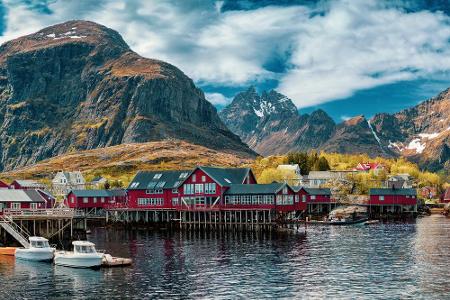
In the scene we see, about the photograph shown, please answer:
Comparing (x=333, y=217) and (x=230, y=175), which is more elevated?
(x=230, y=175)

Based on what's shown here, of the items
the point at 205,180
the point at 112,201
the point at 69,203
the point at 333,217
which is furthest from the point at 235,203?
the point at 69,203

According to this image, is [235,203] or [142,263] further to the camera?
[235,203]

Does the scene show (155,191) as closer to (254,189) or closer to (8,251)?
(254,189)

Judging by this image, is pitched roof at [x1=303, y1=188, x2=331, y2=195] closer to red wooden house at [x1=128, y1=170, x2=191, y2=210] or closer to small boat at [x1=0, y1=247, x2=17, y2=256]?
red wooden house at [x1=128, y1=170, x2=191, y2=210]

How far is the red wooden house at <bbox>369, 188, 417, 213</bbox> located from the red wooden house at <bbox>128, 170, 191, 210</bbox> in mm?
67880

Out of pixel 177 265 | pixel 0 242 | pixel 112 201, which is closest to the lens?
pixel 177 265

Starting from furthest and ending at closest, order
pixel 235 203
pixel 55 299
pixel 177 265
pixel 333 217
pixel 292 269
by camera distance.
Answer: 1. pixel 333 217
2. pixel 235 203
3. pixel 177 265
4. pixel 292 269
5. pixel 55 299

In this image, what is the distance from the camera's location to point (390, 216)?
172 m

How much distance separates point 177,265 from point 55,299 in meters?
22.7

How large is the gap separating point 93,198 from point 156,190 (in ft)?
107

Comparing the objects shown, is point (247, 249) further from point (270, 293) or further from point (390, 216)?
point (390, 216)

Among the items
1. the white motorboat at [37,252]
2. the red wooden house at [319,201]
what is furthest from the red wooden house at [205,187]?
the white motorboat at [37,252]

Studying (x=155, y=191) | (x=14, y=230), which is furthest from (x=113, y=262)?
(x=155, y=191)

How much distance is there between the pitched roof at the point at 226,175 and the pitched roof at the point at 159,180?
8.67m
